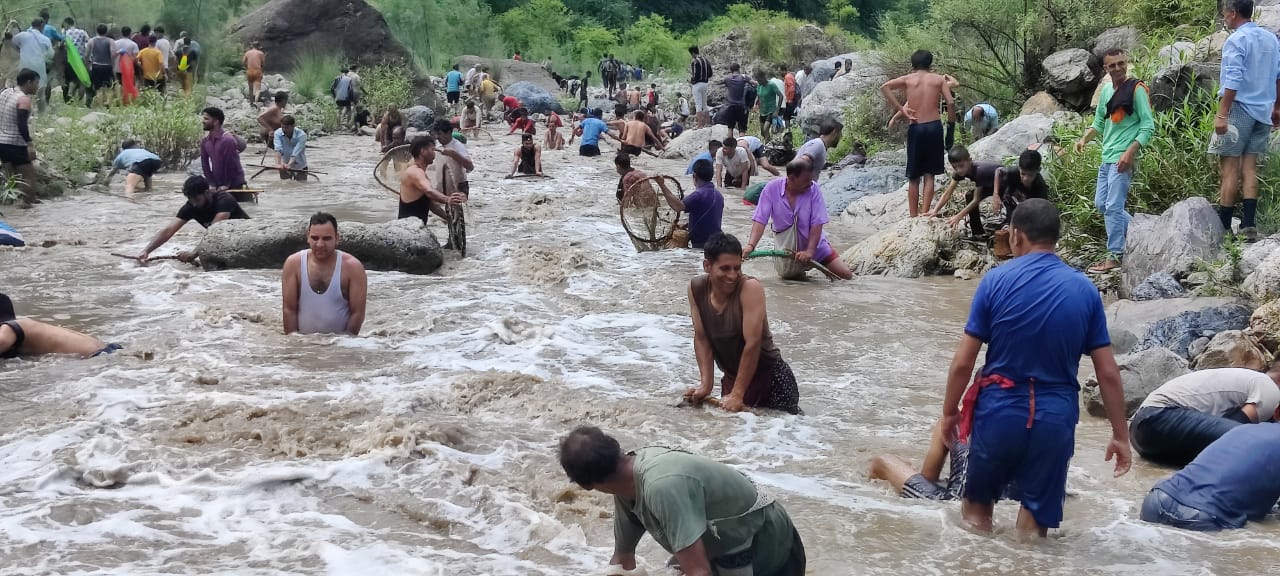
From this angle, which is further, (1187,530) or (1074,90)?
(1074,90)

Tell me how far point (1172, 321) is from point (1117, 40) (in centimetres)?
796

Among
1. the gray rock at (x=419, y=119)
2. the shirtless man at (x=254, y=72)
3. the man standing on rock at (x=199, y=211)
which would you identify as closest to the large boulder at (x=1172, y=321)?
the man standing on rock at (x=199, y=211)

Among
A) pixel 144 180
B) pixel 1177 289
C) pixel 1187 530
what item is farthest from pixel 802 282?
pixel 144 180

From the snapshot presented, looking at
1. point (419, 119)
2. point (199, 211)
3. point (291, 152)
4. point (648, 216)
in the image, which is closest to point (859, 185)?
point (648, 216)

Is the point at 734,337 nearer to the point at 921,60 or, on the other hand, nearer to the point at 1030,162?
the point at 1030,162

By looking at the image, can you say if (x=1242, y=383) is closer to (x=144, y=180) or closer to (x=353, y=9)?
(x=144, y=180)

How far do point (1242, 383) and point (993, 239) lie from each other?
5071 millimetres

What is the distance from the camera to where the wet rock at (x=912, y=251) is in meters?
10.4

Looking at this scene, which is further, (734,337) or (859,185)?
(859,185)

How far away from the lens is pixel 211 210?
10398 millimetres

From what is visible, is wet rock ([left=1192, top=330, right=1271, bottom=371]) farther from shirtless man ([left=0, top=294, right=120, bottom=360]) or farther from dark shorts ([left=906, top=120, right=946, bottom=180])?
shirtless man ([left=0, top=294, right=120, bottom=360])

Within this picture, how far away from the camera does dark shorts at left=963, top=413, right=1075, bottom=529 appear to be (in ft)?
13.7

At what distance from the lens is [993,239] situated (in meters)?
10.6

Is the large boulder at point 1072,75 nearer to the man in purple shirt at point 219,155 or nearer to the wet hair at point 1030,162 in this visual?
the wet hair at point 1030,162
